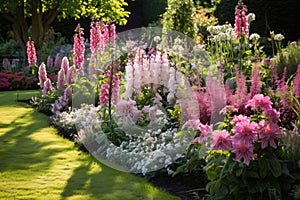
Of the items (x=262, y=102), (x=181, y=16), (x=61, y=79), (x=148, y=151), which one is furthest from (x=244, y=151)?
(x=181, y=16)

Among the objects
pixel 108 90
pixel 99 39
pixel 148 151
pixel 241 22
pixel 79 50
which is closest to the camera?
pixel 148 151

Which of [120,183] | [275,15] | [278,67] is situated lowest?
[120,183]

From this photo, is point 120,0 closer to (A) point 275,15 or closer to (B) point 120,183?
(A) point 275,15

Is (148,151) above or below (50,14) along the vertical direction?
below

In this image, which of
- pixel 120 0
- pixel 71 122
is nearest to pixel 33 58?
pixel 71 122

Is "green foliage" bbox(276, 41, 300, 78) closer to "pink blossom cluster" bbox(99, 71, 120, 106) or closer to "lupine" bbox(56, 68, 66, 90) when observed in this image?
"pink blossom cluster" bbox(99, 71, 120, 106)

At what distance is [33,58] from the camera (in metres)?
9.73

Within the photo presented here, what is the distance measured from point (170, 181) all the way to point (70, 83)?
3838mm

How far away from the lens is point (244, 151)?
2867 mm

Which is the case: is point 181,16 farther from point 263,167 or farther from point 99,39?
point 263,167

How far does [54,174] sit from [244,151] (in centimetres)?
219

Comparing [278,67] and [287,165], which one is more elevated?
[278,67]

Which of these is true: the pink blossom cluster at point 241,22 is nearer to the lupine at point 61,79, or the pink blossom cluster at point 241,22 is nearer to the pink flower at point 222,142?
the lupine at point 61,79

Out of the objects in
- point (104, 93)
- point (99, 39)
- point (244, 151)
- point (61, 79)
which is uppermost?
point (99, 39)
